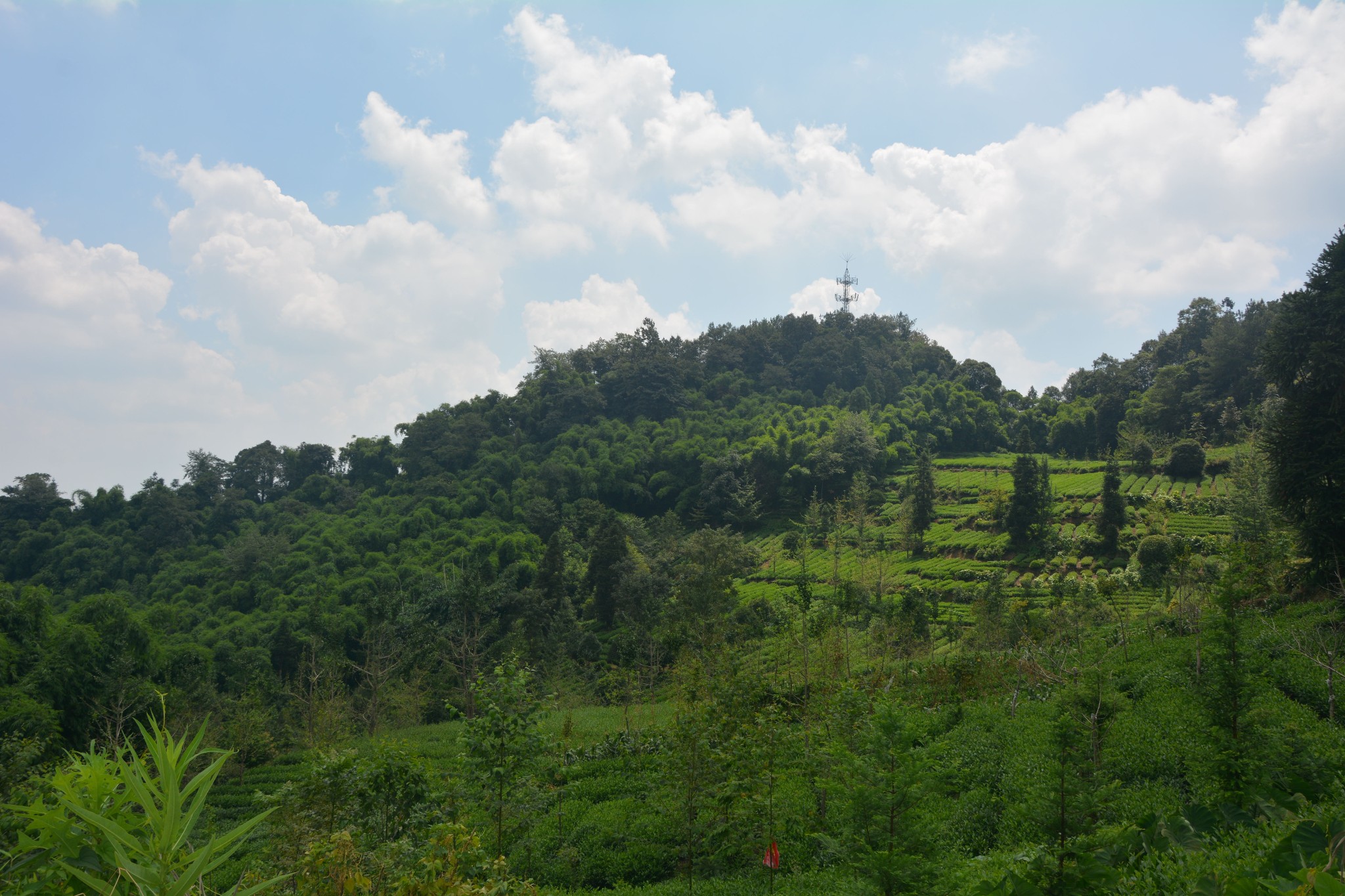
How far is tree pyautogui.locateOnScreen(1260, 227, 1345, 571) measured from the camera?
A: 16.4m

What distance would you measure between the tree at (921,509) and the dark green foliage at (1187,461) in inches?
633

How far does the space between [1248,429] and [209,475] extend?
265ft

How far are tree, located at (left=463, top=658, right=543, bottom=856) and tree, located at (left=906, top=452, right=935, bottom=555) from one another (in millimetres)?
40460

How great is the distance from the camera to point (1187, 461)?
46500 millimetres

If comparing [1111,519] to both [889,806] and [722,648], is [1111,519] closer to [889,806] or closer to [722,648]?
[722,648]

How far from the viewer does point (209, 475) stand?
6000cm

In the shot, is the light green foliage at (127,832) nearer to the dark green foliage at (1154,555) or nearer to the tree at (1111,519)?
the dark green foliage at (1154,555)

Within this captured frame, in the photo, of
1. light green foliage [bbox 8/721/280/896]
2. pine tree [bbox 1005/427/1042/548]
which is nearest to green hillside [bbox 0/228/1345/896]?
light green foliage [bbox 8/721/280/896]

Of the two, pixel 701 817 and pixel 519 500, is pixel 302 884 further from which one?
pixel 519 500

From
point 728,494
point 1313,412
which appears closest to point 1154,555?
point 1313,412

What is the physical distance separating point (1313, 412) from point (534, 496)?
1994 inches

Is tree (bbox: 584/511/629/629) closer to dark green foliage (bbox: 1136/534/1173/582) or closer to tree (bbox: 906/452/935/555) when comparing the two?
tree (bbox: 906/452/935/555)

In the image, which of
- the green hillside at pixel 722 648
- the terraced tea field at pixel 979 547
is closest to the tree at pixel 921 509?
the green hillside at pixel 722 648

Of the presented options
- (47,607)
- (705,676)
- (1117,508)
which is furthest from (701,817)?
(1117,508)
